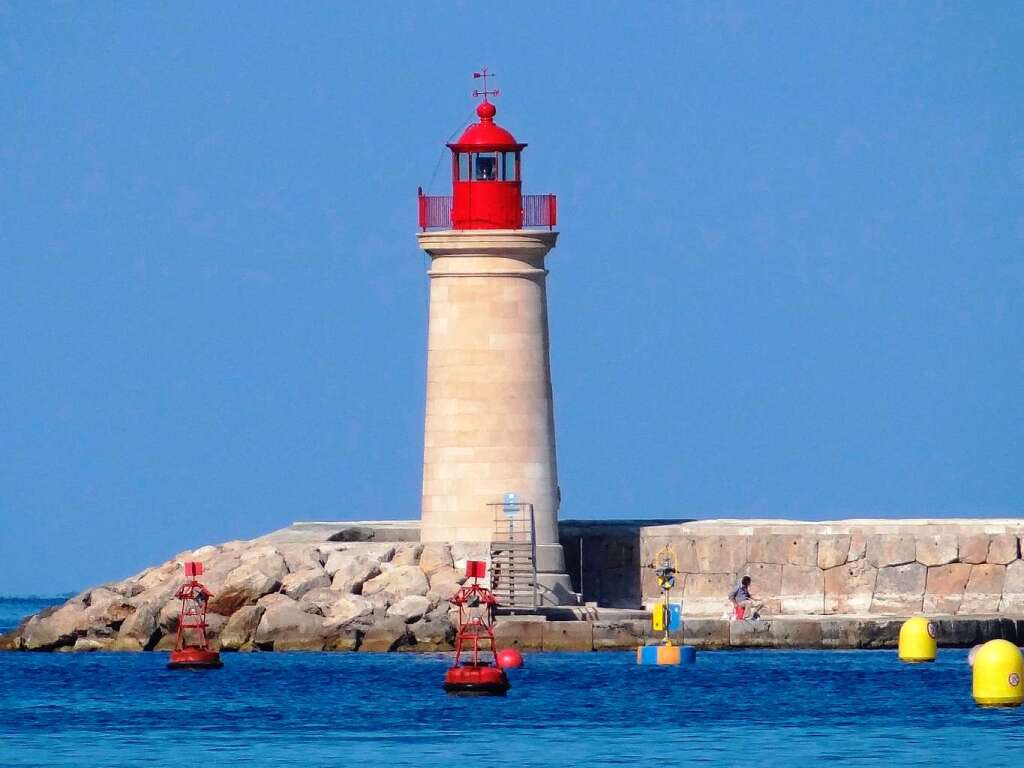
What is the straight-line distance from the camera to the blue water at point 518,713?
32062 millimetres

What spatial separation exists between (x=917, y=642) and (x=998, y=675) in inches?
191

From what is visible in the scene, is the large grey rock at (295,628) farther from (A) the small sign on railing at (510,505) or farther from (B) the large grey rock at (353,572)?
(A) the small sign on railing at (510,505)

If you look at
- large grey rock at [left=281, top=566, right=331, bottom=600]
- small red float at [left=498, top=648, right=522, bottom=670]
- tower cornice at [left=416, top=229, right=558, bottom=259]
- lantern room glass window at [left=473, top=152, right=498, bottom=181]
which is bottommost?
small red float at [left=498, top=648, right=522, bottom=670]

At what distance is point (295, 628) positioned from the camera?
4181 cm

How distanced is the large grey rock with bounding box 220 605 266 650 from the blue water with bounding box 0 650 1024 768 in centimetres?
36

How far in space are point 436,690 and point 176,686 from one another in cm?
327

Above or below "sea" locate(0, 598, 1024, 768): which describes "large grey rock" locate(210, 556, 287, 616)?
above

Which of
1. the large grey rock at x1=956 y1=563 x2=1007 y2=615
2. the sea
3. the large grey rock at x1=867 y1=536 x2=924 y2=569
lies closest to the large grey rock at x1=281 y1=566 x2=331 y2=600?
the sea

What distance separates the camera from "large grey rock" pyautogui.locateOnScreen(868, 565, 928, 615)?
42812mm

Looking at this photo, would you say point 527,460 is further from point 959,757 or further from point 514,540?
point 959,757

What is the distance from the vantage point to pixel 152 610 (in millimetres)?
43031

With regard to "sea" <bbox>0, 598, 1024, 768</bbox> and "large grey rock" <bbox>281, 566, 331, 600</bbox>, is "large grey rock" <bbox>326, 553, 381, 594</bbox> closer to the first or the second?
"large grey rock" <bbox>281, 566, 331, 600</bbox>

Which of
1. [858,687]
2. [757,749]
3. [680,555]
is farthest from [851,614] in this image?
[757,749]

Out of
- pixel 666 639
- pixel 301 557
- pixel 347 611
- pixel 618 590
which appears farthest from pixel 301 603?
pixel 666 639
